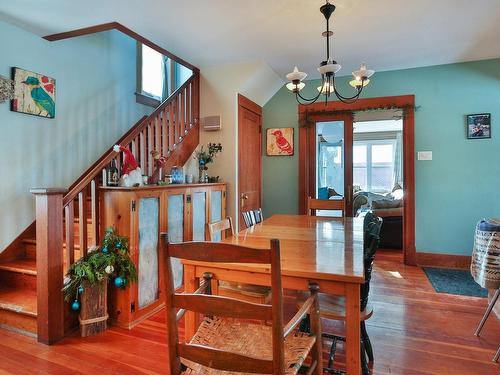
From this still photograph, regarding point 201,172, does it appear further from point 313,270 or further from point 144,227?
point 313,270

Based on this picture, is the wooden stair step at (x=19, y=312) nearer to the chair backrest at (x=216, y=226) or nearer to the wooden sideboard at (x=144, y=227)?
the wooden sideboard at (x=144, y=227)

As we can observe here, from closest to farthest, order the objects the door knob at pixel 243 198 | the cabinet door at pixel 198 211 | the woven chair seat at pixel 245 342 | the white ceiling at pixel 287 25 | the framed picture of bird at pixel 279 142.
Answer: the woven chair seat at pixel 245 342, the white ceiling at pixel 287 25, the cabinet door at pixel 198 211, the door knob at pixel 243 198, the framed picture of bird at pixel 279 142

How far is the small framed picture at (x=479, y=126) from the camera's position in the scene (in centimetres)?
387

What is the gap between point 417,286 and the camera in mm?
3314

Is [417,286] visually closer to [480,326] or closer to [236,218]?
[480,326]

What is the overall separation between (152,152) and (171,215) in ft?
2.42

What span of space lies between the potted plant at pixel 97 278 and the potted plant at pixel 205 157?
5.24ft

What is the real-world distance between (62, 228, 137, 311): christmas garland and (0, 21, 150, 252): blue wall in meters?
1.17

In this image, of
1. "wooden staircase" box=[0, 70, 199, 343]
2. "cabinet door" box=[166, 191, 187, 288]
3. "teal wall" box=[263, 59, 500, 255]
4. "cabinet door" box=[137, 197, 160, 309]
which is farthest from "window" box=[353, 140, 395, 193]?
"cabinet door" box=[137, 197, 160, 309]

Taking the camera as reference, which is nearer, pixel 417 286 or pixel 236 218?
pixel 417 286

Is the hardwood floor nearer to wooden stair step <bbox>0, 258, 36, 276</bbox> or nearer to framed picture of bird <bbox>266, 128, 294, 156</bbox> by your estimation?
wooden stair step <bbox>0, 258, 36, 276</bbox>

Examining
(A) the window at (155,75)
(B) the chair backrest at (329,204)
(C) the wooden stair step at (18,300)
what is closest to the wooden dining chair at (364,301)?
(B) the chair backrest at (329,204)

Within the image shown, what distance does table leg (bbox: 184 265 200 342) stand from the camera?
1550mm

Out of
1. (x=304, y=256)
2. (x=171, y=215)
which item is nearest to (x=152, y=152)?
(x=171, y=215)
